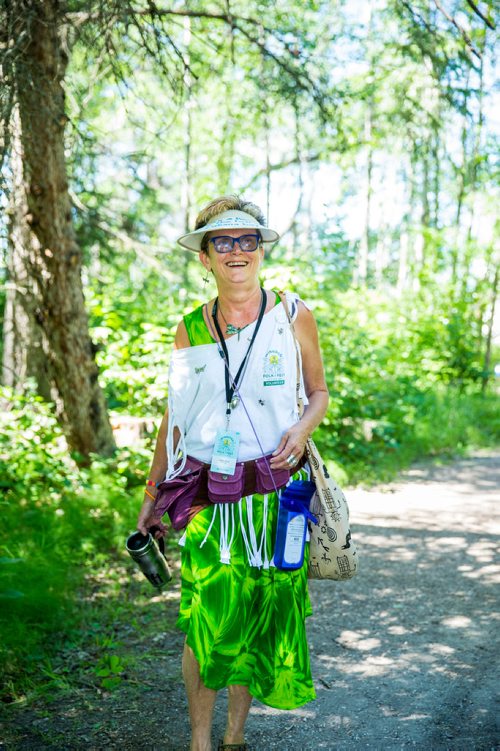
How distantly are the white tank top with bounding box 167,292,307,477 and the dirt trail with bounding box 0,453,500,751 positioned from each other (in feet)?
4.18

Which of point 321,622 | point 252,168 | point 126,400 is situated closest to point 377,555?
point 321,622

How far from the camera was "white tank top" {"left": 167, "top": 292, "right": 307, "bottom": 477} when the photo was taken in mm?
2592

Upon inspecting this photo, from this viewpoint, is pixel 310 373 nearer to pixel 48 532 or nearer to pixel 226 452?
pixel 226 452

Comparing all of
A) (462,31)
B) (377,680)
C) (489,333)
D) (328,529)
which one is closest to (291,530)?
(328,529)

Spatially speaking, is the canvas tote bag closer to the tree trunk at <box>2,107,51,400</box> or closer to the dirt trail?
the dirt trail

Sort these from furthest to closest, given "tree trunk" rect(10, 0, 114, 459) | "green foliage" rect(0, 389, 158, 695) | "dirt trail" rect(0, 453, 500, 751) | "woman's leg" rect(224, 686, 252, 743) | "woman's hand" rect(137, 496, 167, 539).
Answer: "tree trunk" rect(10, 0, 114, 459) → "green foliage" rect(0, 389, 158, 695) → "dirt trail" rect(0, 453, 500, 751) → "woman's hand" rect(137, 496, 167, 539) → "woman's leg" rect(224, 686, 252, 743)

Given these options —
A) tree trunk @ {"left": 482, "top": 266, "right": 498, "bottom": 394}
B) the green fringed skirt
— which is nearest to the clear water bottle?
the green fringed skirt

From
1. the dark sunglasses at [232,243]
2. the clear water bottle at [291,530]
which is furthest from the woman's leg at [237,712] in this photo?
the dark sunglasses at [232,243]

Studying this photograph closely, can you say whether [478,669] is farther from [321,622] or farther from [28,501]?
[28,501]

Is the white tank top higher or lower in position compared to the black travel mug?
higher

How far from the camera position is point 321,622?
14.3 feet

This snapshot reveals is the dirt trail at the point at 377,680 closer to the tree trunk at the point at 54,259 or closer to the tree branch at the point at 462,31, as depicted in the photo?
the tree trunk at the point at 54,259

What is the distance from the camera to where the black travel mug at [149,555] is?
2.77 m

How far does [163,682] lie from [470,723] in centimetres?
147
